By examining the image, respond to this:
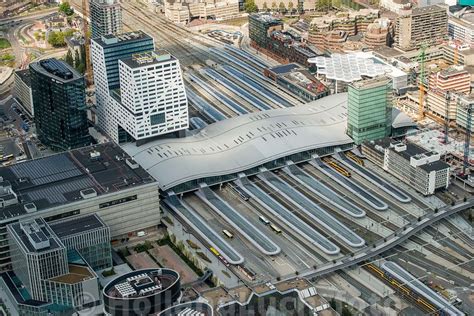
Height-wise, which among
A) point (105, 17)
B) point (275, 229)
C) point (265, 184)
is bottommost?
point (275, 229)

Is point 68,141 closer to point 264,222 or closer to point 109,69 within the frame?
point 109,69

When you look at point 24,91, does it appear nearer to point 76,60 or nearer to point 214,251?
point 76,60

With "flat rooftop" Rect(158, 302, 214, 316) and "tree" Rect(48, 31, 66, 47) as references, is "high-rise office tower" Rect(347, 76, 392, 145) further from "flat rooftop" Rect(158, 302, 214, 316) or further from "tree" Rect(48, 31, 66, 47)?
"tree" Rect(48, 31, 66, 47)

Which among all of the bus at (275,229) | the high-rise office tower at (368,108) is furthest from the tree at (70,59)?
the bus at (275,229)

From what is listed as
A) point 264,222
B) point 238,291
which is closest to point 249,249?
point 264,222

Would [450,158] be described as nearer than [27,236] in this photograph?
No

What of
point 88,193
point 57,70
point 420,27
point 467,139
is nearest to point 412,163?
point 467,139
